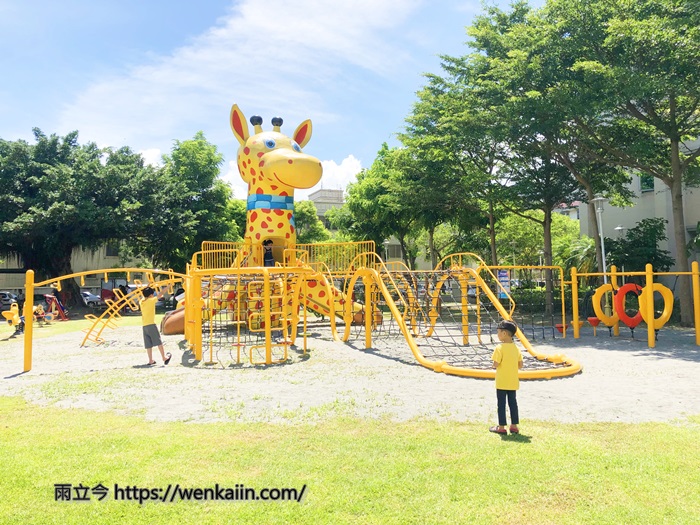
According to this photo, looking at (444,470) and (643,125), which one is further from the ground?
(643,125)

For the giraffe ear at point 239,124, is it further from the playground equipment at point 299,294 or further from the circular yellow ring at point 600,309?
the circular yellow ring at point 600,309

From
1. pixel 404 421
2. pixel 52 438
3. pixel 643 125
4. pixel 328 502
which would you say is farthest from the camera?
pixel 643 125

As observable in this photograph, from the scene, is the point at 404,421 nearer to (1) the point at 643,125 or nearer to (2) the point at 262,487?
(2) the point at 262,487

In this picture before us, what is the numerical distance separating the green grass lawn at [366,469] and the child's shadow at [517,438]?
20mm

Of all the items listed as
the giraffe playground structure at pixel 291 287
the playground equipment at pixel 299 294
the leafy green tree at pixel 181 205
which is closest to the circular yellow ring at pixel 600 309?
the playground equipment at pixel 299 294

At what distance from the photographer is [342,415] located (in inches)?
250

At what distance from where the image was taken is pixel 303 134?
18312mm

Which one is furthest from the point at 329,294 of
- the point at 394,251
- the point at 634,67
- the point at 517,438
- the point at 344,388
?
the point at 394,251

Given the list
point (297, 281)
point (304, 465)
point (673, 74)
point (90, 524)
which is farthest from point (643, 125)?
point (90, 524)

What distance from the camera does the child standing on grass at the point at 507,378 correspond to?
18.1ft

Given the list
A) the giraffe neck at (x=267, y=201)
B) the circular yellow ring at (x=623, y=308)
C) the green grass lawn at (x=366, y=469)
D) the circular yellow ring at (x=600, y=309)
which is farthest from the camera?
the giraffe neck at (x=267, y=201)

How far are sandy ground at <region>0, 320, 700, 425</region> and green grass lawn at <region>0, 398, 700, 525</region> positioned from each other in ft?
1.87

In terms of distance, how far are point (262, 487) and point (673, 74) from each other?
50.0ft

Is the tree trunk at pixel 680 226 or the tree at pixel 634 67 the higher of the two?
the tree at pixel 634 67
